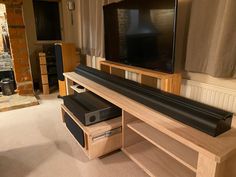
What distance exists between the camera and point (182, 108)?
44.9 inches

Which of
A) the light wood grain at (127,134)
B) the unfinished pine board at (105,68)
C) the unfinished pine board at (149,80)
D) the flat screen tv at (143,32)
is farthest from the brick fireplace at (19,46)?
the light wood grain at (127,134)

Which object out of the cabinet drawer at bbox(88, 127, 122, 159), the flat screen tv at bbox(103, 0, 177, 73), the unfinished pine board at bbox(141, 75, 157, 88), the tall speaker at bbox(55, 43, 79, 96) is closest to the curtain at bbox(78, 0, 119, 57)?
the tall speaker at bbox(55, 43, 79, 96)

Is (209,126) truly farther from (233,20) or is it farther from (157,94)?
(233,20)

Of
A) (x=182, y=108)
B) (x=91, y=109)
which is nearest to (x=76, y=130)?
(x=91, y=109)

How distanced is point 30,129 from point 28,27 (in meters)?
2.27

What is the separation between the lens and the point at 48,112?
2.70 meters

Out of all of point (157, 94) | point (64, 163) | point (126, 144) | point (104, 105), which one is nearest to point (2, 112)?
point (64, 163)

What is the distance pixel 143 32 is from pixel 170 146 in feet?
3.22

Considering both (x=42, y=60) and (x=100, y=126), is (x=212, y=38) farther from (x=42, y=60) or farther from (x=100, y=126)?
(x=42, y=60)

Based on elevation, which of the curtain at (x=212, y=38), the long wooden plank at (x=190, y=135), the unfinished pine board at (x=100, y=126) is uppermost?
the curtain at (x=212, y=38)

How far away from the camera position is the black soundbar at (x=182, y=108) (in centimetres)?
98

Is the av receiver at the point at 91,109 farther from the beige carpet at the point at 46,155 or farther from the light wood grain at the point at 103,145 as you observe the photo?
the beige carpet at the point at 46,155

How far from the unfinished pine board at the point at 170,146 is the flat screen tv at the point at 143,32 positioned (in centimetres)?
50

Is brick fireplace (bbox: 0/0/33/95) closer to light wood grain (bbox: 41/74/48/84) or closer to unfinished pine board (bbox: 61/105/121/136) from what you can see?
light wood grain (bbox: 41/74/48/84)
